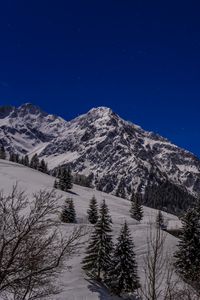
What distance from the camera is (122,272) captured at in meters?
36.7

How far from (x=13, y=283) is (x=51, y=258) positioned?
46.1 inches

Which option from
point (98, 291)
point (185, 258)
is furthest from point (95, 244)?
point (185, 258)

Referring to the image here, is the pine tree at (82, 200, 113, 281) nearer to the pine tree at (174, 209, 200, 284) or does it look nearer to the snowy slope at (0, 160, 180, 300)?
the snowy slope at (0, 160, 180, 300)

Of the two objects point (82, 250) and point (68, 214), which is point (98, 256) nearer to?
point (82, 250)

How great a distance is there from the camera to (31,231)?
30.6ft

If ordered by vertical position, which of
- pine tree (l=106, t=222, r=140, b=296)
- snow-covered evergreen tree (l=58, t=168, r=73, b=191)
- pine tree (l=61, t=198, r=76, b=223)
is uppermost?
snow-covered evergreen tree (l=58, t=168, r=73, b=191)

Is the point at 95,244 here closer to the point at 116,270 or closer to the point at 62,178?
the point at 116,270

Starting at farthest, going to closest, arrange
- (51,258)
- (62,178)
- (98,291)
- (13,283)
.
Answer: (62,178), (98,291), (51,258), (13,283)

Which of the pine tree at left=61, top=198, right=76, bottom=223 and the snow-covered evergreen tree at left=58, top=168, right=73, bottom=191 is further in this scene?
the snow-covered evergreen tree at left=58, top=168, right=73, bottom=191

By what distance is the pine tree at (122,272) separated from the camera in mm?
36125

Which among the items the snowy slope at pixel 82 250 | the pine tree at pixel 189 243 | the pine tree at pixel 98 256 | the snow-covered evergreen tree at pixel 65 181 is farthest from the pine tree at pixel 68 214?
the snow-covered evergreen tree at pixel 65 181

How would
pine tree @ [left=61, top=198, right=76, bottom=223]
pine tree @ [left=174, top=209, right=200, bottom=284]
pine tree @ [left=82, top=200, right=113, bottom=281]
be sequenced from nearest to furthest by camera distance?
pine tree @ [left=82, top=200, right=113, bottom=281] → pine tree @ [left=174, top=209, right=200, bottom=284] → pine tree @ [left=61, top=198, right=76, bottom=223]

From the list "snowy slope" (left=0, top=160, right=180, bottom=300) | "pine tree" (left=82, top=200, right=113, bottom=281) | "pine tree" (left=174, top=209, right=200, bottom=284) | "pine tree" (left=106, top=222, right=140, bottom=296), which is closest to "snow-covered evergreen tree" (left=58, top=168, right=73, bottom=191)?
"snowy slope" (left=0, top=160, right=180, bottom=300)

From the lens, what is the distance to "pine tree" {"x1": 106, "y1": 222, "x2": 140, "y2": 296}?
36125mm
